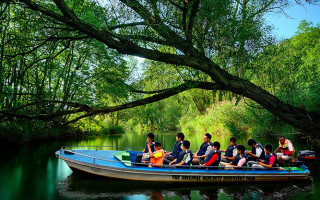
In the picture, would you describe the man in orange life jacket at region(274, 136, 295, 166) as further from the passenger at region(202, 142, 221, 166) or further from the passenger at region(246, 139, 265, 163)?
the passenger at region(202, 142, 221, 166)

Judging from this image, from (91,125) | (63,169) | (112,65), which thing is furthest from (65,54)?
(63,169)

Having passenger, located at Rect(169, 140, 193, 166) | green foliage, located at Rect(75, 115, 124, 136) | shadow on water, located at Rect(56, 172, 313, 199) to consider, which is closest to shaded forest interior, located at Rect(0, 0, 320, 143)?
passenger, located at Rect(169, 140, 193, 166)

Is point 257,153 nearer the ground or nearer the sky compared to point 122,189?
nearer the sky

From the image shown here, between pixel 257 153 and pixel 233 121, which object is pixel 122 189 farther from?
pixel 233 121

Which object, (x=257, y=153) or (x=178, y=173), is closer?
(x=178, y=173)

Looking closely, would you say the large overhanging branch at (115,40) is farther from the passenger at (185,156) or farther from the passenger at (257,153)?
the passenger at (257,153)

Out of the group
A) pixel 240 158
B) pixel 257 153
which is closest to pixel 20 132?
pixel 240 158

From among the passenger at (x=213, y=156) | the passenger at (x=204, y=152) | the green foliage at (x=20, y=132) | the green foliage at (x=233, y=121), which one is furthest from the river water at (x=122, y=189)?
the green foliage at (x=233, y=121)

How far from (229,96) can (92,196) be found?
900 inches

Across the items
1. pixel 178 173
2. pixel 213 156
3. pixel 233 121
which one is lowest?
pixel 178 173

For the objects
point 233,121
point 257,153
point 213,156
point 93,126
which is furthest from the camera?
point 93,126

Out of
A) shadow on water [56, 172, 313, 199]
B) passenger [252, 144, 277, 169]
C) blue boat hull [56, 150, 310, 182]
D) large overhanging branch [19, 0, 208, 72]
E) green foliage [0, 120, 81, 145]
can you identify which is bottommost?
shadow on water [56, 172, 313, 199]

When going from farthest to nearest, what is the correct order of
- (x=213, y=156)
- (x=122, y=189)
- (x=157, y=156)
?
(x=213, y=156) < (x=157, y=156) < (x=122, y=189)

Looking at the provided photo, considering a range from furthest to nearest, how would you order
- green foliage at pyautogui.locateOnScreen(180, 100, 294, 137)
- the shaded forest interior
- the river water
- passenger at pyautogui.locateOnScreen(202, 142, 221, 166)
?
green foliage at pyautogui.locateOnScreen(180, 100, 294, 137) < passenger at pyautogui.locateOnScreen(202, 142, 221, 166) < the river water < the shaded forest interior
